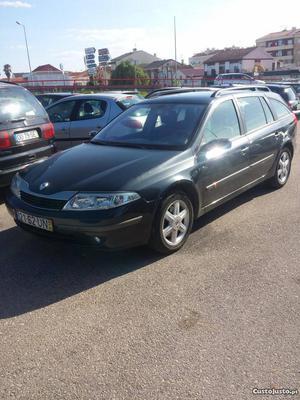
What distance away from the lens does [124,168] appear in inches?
156

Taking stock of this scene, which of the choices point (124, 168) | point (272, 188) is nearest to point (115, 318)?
point (124, 168)

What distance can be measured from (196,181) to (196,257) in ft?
2.64

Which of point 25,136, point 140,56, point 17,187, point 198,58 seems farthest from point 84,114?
point 198,58

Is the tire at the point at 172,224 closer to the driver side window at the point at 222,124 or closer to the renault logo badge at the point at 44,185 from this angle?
the driver side window at the point at 222,124

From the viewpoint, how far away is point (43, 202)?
382 cm

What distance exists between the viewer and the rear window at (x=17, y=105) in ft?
19.0

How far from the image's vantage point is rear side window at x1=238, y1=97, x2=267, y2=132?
5383 mm

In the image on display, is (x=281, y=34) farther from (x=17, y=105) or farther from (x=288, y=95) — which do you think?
(x=17, y=105)

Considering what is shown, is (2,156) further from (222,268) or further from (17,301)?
(222,268)

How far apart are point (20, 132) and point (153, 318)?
3.84 meters

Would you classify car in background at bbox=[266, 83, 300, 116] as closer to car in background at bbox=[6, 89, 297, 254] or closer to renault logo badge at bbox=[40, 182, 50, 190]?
car in background at bbox=[6, 89, 297, 254]

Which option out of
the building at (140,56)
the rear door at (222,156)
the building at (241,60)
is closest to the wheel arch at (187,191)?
the rear door at (222,156)

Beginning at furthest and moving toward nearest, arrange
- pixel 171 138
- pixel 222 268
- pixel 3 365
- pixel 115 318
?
pixel 171 138 < pixel 222 268 < pixel 115 318 < pixel 3 365

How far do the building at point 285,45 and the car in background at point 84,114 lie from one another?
10551cm
